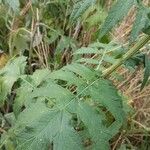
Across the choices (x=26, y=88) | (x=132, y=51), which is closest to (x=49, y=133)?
(x=132, y=51)

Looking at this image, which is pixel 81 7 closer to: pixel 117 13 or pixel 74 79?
pixel 117 13

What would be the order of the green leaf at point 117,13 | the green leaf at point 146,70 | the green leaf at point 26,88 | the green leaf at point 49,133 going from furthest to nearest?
the green leaf at point 26,88, the green leaf at point 146,70, the green leaf at point 49,133, the green leaf at point 117,13

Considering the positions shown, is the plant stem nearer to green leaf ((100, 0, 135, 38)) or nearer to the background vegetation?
the background vegetation

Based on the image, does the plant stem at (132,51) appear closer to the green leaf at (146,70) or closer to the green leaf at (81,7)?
the green leaf at (146,70)

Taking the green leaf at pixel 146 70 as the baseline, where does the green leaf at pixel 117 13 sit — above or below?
above

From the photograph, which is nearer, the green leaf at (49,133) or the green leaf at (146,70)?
the green leaf at (49,133)

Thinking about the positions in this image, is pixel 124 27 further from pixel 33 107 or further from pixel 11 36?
pixel 33 107

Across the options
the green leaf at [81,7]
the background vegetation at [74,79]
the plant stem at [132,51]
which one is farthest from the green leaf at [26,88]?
the green leaf at [81,7]

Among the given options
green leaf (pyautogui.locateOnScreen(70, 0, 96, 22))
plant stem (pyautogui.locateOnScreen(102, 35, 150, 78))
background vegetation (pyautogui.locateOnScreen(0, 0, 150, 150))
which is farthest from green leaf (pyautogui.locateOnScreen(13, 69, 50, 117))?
green leaf (pyautogui.locateOnScreen(70, 0, 96, 22))
